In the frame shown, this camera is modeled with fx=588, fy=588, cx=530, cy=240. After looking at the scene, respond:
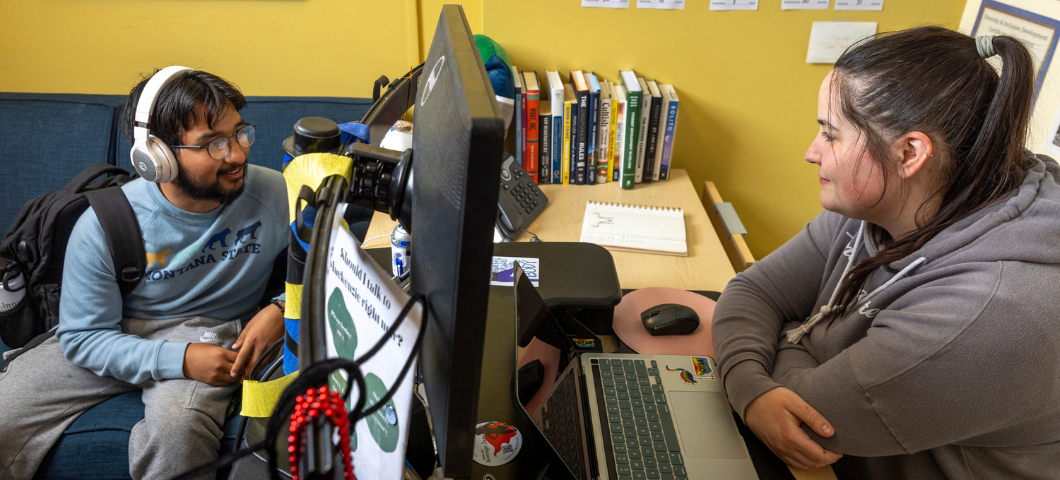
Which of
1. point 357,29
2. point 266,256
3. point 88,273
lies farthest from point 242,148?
point 357,29

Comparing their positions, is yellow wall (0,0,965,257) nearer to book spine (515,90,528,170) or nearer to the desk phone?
book spine (515,90,528,170)

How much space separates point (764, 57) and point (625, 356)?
125 centimetres

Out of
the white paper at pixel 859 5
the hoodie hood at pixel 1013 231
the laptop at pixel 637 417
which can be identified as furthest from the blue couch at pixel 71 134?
the white paper at pixel 859 5

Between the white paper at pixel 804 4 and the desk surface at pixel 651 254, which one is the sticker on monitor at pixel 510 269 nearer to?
the desk surface at pixel 651 254

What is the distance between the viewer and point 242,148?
129 centimetres

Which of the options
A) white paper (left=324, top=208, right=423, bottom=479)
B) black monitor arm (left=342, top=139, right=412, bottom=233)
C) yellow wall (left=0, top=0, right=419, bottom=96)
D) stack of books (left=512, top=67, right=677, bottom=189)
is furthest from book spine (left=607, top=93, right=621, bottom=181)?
white paper (left=324, top=208, right=423, bottom=479)

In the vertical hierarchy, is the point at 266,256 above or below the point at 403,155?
below

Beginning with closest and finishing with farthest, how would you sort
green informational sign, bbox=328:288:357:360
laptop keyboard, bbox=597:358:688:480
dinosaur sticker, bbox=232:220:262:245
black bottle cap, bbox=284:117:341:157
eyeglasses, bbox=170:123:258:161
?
1. green informational sign, bbox=328:288:357:360
2. black bottle cap, bbox=284:117:341:157
3. laptop keyboard, bbox=597:358:688:480
4. eyeglasses, bbox=170:123:258:161
5. dinosaur sticker, bbox=232:220:262:245

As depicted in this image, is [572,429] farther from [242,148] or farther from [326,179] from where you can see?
[242,148]

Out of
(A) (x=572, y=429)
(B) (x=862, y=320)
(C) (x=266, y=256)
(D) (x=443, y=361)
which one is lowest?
(C) (x=266, y=256)

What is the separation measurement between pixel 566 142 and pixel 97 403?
1.27 metres

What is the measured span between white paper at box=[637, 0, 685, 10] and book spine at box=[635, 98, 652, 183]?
258 millimetres

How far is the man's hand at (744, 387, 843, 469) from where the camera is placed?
0.74m

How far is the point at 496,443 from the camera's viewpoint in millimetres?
685
